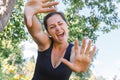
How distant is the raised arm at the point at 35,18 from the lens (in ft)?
9.76

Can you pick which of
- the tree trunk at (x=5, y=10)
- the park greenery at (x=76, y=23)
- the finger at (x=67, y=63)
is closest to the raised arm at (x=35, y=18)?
the finger at (x=67, y=63)

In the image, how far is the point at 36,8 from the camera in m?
3.01

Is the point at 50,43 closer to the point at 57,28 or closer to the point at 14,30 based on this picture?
the point at 57,28

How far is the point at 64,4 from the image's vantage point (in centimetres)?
1095

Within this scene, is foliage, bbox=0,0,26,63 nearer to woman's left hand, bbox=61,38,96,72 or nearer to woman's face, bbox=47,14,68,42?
woman's face, bbox=47,14,68,42

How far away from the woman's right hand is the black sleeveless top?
309 millimetres

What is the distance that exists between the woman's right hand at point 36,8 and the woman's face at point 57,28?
3.4 inches

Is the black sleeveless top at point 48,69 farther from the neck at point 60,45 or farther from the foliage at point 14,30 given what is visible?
the foliage at point 14,30

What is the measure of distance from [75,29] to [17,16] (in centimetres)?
185

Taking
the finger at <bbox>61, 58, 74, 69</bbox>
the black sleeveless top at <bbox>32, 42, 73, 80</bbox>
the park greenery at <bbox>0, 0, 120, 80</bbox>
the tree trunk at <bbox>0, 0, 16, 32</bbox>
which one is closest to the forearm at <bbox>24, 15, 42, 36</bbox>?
the black sleeveless top at <bbox>32, 42, 73, 80</bbox>

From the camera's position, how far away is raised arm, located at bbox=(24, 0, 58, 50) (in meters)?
2.97

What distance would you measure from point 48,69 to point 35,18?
1.50 feet

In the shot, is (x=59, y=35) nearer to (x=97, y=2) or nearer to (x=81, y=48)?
(x=81, y=48)

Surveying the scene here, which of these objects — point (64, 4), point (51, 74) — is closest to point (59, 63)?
point (51, 74)
